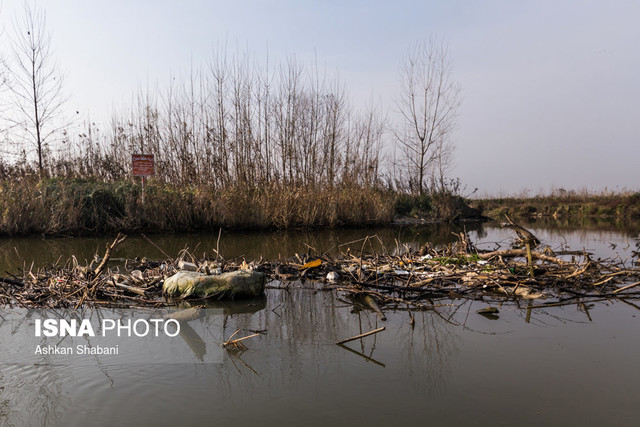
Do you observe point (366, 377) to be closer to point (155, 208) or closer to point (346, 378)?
point (346, 378)

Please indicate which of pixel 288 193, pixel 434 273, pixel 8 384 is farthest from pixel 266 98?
pixel 8 384

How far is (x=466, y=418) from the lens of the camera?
1.92 metres

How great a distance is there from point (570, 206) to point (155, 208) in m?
23.6

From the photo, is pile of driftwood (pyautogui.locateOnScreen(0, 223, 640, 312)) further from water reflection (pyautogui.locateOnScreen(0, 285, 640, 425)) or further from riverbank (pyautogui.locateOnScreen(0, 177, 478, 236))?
riverbank (pyautogui.locateOnScreen(0, 177, 478, 236))

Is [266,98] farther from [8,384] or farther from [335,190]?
[8,384]

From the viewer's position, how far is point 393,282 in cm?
452

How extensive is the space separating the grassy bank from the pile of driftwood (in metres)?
17.8

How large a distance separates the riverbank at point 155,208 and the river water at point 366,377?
8479 mm

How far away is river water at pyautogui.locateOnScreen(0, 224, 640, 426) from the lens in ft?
6.49

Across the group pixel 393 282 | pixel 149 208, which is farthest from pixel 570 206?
pixel 393 282

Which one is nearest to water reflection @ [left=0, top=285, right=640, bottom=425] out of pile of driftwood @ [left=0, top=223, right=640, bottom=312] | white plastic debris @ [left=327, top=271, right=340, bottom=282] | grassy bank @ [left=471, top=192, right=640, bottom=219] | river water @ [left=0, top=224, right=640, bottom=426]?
river water @ [left=0, top=224, right=640, bottom=426]

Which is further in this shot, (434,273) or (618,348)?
(434,273)

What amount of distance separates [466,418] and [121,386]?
169cm

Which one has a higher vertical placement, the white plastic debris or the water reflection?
the white plastic debris
